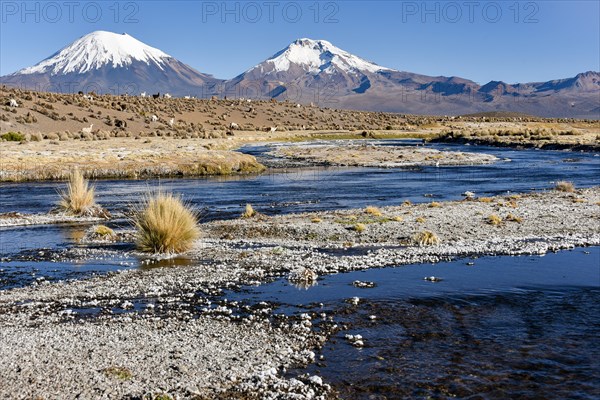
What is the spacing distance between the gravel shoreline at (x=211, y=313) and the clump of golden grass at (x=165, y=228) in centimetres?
61

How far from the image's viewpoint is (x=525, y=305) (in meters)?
11.7

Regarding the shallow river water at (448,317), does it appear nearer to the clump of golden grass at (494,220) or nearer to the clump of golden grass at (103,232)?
the clump of golden grass at (103,232)

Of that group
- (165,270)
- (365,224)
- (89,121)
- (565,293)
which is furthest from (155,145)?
(565,293)

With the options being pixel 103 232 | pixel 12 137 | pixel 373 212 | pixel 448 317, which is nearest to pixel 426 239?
pixel 373 212

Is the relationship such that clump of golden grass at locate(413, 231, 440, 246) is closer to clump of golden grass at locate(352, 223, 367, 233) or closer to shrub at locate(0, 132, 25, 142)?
clump of golden grass at locate(352, 223, 367, 233)

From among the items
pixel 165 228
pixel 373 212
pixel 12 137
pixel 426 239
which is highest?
pixel 12 137

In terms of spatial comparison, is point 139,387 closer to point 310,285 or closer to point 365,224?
point 310,285

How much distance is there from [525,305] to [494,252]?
491 centimetres

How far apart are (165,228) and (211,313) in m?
5.89

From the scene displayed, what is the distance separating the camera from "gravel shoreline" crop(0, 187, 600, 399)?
8.26 meters

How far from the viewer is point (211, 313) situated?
11266mm

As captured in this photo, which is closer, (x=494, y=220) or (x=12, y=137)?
(x=494, y=220)

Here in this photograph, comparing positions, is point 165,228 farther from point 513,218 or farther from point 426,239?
point 513,218

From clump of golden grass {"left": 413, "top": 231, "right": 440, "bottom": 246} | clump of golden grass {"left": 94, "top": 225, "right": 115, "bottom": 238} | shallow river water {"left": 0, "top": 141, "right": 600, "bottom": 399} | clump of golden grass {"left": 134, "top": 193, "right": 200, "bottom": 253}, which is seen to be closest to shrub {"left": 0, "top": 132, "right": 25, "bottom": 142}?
shallow river water {"left": 0, "top": 141, "right": 600, "bottom": 399}
